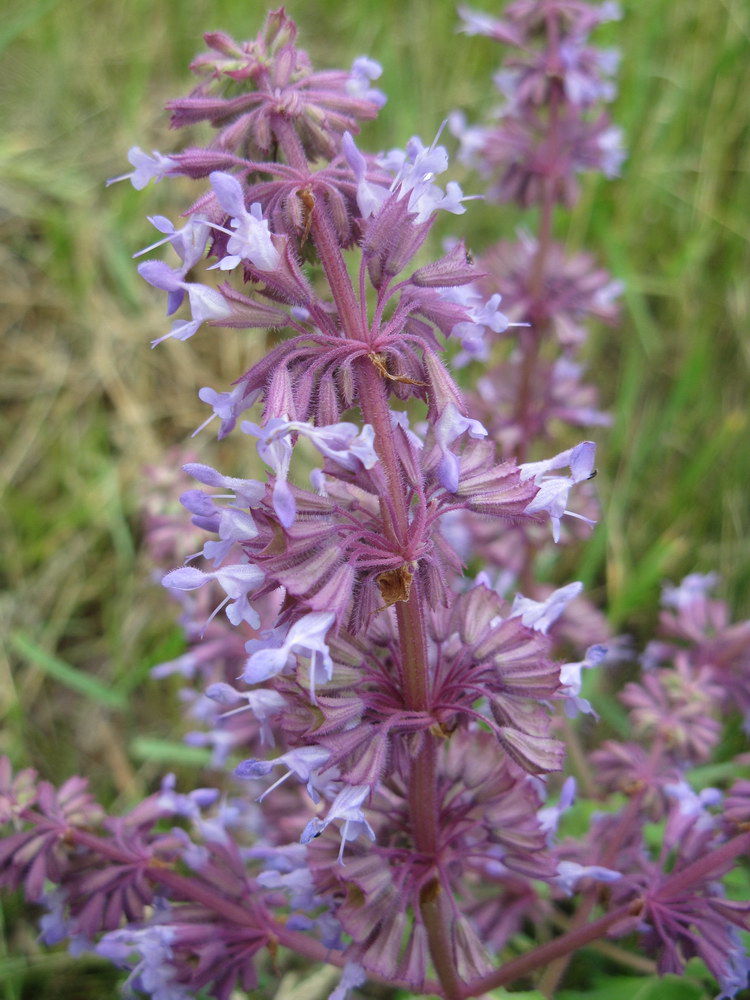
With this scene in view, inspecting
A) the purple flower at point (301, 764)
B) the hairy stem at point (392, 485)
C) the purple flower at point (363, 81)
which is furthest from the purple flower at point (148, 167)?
the purple flower at point (301, 764)

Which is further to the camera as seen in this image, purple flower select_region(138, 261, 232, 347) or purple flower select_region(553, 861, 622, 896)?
purple flower select_region(553, 861, 622, 896)

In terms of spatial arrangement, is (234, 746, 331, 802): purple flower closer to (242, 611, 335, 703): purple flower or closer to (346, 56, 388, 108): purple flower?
(242, 611, 335, 703): purple flower

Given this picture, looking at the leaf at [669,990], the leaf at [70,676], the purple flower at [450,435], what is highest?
the purple flower at [450,435]

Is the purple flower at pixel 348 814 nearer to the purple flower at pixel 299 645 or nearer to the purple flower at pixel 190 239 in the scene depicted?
the purple flower at pixel 299 645

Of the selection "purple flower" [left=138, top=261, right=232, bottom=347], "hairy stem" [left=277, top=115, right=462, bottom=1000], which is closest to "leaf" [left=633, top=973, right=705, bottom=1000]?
"hairy stem" [left=277, top=115, right=462, bottom=1000]

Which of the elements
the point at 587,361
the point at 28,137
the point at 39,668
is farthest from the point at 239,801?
the point at 28,137

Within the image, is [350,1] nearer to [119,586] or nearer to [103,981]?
[119,586]

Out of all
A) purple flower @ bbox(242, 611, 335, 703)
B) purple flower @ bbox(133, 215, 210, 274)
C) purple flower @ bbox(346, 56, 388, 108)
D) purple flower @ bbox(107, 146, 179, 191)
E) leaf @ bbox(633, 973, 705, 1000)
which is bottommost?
leaf @ bbox(633, 973, 705, 1000)

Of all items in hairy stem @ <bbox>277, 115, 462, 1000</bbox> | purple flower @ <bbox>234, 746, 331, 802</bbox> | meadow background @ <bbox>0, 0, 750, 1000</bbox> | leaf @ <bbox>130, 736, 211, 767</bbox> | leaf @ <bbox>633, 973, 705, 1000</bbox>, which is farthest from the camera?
meadow background @ <bbox>0, 0, 750, 1000</bbox>
